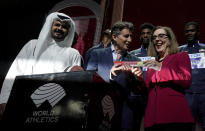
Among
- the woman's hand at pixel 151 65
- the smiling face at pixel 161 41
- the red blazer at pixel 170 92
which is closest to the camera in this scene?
the woman's hand at pixel 151 65

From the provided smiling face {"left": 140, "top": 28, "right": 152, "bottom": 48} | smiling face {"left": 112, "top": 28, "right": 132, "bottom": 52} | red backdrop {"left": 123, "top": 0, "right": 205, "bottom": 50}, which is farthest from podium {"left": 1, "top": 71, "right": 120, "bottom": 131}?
red backdrop {"left": 123, "top": 0, "right": 205, "bottom": 50}

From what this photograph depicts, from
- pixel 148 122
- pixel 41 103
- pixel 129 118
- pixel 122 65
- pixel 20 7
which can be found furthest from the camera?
pixel 20 7

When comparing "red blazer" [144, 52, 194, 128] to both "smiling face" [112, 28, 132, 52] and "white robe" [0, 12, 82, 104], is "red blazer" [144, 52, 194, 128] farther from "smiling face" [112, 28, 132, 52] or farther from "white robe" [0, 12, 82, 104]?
"white robe" [0, 12, 82, 104]

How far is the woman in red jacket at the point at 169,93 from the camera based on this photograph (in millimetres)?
1987

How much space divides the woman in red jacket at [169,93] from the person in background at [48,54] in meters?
0.75

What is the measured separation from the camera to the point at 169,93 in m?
2.10

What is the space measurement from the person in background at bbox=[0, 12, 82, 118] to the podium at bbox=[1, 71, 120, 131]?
0.62 m

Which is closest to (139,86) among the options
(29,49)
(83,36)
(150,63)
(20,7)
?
(150,63)

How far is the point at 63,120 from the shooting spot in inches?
54.4

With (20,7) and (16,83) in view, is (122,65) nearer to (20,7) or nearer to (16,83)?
(16,83)

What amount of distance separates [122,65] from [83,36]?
3.39 meters

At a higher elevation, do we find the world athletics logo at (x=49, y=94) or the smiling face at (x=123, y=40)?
the smiling face at (x=123, y=40)

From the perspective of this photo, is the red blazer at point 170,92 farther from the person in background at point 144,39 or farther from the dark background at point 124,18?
the dark background at point 124,18

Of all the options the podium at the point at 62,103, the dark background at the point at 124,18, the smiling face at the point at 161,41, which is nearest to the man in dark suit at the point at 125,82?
the smiling face at the point at 161,41
